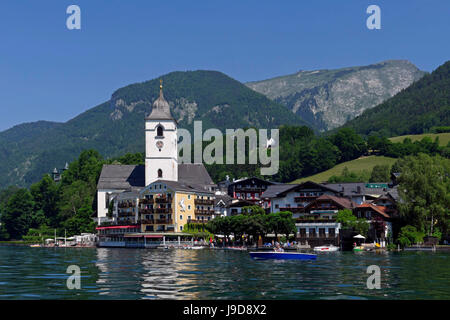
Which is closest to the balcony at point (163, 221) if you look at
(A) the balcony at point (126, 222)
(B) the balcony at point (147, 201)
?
(B) the balcony at point (147, 201)

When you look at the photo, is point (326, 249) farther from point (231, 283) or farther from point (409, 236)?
point (231, 283)

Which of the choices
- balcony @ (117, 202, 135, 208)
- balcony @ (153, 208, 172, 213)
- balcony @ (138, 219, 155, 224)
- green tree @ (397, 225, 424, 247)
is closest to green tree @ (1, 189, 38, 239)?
balcony @ (117, 202, 135, 208)

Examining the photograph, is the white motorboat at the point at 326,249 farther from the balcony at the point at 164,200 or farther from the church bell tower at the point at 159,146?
the church bell tower at the point at 159,146

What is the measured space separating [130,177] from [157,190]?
22.2 meters

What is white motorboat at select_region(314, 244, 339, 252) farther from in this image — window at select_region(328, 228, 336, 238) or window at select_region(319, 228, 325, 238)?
window at select_region(319, 228, 325, 238)

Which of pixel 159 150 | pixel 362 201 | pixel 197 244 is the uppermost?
pixel 159 150

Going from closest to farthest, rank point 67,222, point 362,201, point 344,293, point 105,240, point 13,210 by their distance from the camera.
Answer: point 344,293 → point 362,201 → point 105,240 → point 67,222 → point 13,210

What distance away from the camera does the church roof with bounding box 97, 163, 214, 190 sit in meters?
154

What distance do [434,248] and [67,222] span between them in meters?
96.4

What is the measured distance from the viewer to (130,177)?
15600 cm

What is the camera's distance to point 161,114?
147250 mm

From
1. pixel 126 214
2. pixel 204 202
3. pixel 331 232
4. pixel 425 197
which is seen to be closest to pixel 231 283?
pixel 331 232
